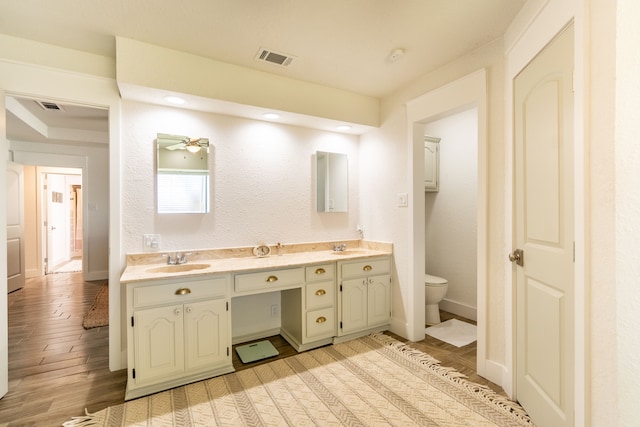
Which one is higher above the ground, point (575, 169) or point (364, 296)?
point (575, 169)

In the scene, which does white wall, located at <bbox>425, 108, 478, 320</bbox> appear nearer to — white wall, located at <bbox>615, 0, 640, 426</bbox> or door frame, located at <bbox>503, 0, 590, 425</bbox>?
door frame, located at <bbox>503, 0, 590, 425</bbox>

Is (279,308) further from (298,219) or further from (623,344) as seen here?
(623,344)

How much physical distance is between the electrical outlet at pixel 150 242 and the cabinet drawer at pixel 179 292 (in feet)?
1.84

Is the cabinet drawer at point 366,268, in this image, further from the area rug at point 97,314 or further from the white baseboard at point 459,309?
the area rug at point 97,314

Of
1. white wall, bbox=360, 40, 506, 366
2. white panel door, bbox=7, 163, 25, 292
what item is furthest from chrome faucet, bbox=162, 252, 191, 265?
white panel door, bbox=7, 163, 25, 292

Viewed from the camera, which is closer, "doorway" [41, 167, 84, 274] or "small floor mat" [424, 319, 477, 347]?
"small floor mat" [424, 319, 477, 347]

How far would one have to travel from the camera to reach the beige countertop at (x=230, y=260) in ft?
6.63

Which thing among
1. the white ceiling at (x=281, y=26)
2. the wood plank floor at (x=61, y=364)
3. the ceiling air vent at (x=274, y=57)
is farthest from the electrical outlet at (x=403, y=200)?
the ceiling air vent at (x=274, y=57)

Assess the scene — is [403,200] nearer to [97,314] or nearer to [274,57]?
[274,57]

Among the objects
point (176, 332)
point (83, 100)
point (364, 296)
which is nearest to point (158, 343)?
point (176, 332)

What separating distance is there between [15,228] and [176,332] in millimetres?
4618

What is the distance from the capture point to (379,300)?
286cm

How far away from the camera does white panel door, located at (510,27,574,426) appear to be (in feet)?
4.32

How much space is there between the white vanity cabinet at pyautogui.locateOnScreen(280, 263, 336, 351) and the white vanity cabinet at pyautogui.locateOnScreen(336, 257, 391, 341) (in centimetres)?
9
